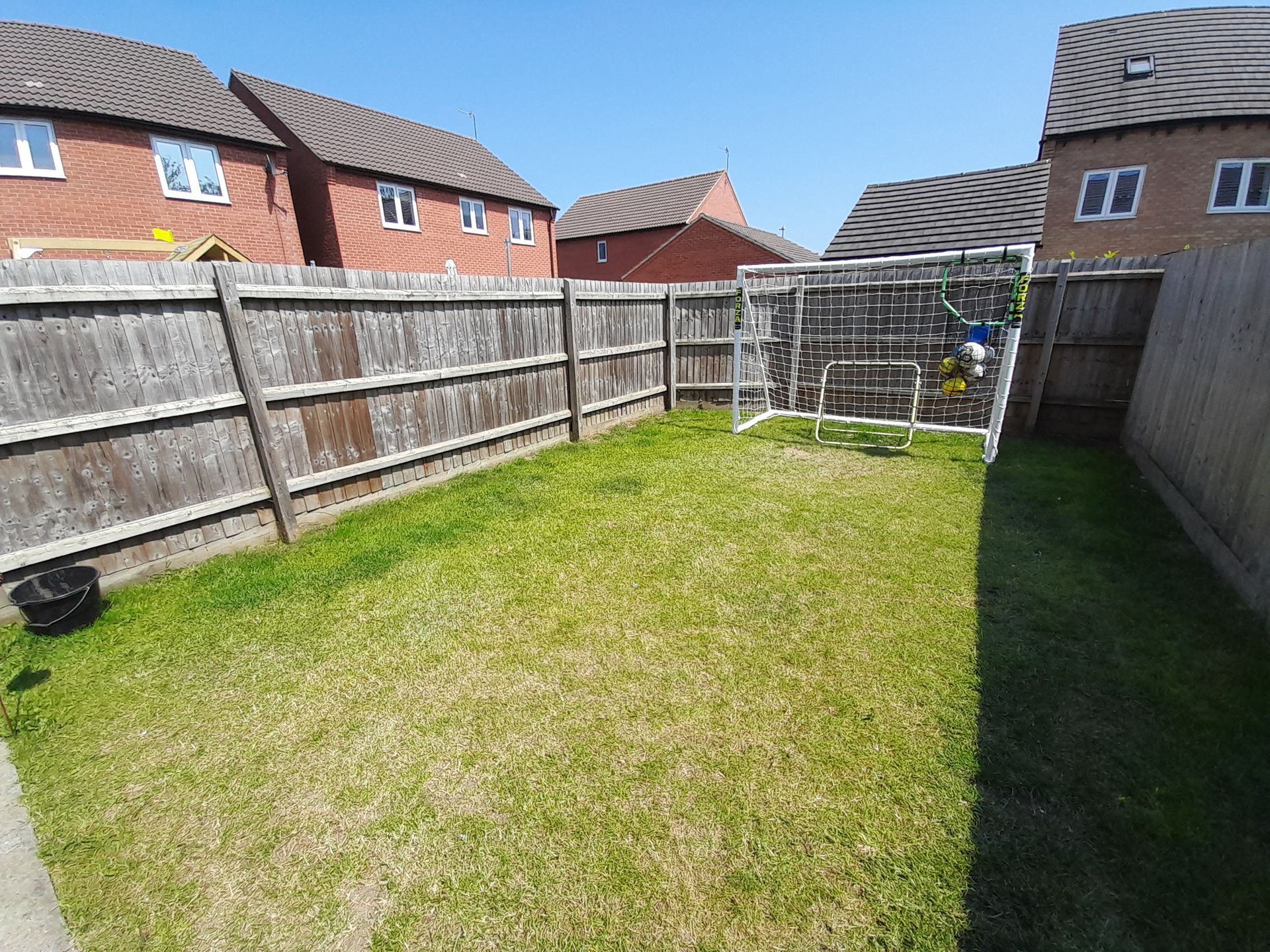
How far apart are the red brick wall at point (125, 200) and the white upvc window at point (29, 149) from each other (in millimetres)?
104

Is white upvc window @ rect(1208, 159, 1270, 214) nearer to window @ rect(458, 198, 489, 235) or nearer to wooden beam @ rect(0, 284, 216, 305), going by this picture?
window @ rect(458, 198, 489, 235)

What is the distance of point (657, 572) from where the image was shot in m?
3.72

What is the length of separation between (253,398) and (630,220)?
25.1 metres

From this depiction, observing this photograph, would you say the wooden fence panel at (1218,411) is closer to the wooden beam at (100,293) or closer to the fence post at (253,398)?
A: the fence post at (253,398)

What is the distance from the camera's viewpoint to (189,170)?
1205 cm

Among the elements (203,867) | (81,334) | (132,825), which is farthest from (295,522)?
(203,867)

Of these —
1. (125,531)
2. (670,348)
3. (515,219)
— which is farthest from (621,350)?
(515,219)

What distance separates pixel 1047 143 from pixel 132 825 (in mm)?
20587

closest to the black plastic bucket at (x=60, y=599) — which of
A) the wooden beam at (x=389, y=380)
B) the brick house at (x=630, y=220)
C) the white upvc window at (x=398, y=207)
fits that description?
the wooden beam at (x=389, y=380)

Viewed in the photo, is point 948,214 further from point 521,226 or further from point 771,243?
point 521,226

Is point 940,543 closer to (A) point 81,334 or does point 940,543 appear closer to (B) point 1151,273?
(B) point 1151,273

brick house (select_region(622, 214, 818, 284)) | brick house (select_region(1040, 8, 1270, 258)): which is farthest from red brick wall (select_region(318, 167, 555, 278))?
brick house (select_region(1040, 8, 1270, 258))

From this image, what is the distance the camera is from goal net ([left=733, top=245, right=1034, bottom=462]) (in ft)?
21.4

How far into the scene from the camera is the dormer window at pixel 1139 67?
14.2m
